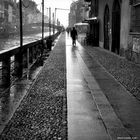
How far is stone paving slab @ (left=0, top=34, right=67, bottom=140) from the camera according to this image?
496 cm

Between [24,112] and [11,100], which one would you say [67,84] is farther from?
[24,112]

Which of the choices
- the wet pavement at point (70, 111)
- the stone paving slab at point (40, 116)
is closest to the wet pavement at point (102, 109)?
the wet pavement at point (70, 111)

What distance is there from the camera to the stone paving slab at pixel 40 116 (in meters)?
4.96

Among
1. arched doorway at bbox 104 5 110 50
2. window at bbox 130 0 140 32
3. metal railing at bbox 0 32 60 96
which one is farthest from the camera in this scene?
arched doorway at bbox 104 5 110 50

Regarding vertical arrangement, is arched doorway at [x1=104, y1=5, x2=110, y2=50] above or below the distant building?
below

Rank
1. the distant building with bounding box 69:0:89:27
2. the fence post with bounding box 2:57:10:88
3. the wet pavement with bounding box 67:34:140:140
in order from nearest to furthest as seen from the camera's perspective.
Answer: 1. the wet pavement with bounding box 67:34:140:140
2. the fence post with bounding box 2:57:10:88
3. the distant building with bounding box 69:0:89:27

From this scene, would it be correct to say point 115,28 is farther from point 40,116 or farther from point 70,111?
point 40,116

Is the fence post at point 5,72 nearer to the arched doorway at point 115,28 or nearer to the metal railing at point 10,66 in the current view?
the metal railing at point 10,66

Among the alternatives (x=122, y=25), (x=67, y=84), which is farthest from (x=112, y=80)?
(x=122, y=25)

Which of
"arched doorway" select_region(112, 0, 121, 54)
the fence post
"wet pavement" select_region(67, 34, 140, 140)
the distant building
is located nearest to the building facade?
"arched doorway" select_region(112, 0, 121, 54)

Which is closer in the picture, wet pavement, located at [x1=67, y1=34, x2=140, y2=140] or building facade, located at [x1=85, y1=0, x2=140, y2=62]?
wet pavement, located at [x1=67, y1=34, x2=140, y2=140]

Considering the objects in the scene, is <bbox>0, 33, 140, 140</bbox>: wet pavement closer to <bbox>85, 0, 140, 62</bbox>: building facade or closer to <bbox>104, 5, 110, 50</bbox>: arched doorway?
<bbox>85, 0, 140, 62</bbox>: building facade

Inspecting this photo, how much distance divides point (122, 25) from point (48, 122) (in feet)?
48.8

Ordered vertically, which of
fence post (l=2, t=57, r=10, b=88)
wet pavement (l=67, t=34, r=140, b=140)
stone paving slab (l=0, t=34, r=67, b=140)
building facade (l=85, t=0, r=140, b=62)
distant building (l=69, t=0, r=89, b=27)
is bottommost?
stone paving slab (l=0, t=34, r=67, b=140)
